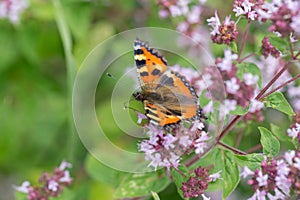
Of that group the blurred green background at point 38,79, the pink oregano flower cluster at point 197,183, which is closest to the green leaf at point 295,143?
the pink oregano flower cluster at point 197,183

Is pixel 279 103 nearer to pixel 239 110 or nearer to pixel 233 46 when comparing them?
pixel 239 110

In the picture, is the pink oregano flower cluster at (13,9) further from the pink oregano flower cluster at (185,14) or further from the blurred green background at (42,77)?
the pink oregano flower cluster at (185,14)

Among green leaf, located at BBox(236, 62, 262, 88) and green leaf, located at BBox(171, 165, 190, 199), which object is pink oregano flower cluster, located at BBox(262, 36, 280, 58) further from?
green leaf, located at BBox(171, 165, 190, 199)

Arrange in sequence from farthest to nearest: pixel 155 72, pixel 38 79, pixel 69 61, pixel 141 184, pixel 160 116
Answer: pixel 38 79, pixel 69 61, pixel 141 184, pixel 155 72, pixel 160 116

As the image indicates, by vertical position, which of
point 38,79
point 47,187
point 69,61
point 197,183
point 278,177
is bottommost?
point 278,177

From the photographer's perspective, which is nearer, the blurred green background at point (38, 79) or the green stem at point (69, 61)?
the green stem at point (69, 61)

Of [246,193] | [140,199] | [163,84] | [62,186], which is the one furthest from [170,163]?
[246,193]

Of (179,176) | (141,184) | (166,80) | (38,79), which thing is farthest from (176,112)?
(38,79)
